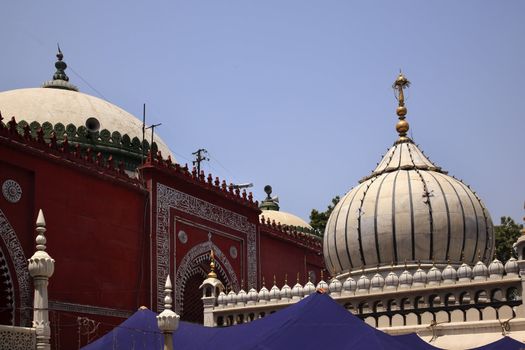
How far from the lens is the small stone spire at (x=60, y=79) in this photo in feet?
70.0

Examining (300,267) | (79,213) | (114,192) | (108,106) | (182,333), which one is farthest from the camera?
(300,267)

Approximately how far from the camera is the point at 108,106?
21.0m

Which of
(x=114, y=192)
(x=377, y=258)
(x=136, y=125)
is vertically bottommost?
(x=377, y=258)

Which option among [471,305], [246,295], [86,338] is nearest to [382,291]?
[471,305]

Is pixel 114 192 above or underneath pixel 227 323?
above

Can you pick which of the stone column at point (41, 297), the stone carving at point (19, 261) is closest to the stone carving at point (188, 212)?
the stone carving at point (19, 261)

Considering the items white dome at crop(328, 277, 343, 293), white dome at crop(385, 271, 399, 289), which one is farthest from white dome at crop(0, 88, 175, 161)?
white dome at crop(385, 271, 399, 289)

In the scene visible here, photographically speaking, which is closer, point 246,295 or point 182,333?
point 182,333

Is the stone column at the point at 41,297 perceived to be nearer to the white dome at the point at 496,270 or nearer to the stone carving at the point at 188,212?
the white dome at the point at 496,270

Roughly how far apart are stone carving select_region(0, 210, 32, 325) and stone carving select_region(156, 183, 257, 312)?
Result: 3.55 meters

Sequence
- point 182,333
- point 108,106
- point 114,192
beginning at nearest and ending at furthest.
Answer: point 182,333 → point 114,192 → point 108,106

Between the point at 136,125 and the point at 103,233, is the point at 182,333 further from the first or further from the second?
the point at 136,125

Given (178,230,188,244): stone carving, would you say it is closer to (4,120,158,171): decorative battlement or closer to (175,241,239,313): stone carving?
(175,241,239,313): stone carving

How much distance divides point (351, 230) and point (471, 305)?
12.3ft
